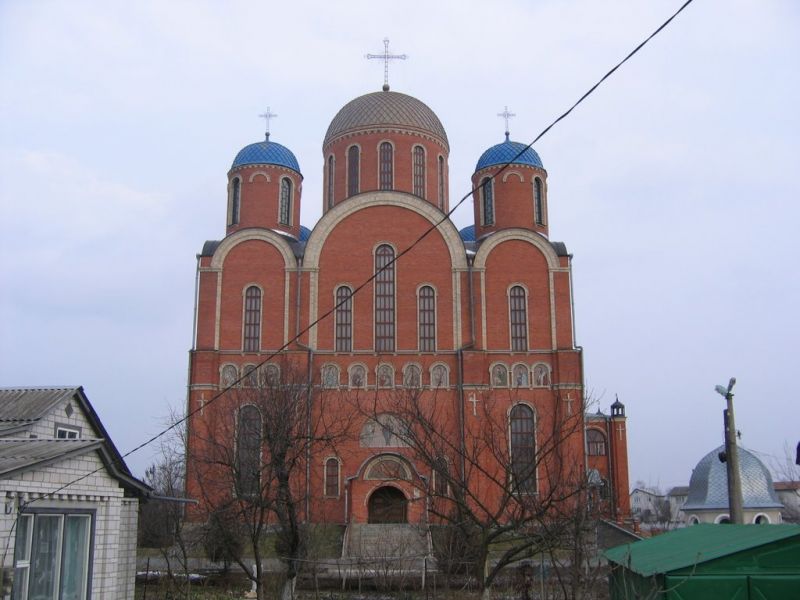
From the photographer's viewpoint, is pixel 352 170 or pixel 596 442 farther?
pixel 596 442

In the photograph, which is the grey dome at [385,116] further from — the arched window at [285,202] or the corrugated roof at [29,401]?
the corrugated roof at [29,401]

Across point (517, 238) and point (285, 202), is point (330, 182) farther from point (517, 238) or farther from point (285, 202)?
point (517, 238)

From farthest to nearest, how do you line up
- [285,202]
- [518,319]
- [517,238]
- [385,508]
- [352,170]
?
1. [352,170]
2. [285,202]
3. [517,238]
4. [518,319]
5. [385,508]

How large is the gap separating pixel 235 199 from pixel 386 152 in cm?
712

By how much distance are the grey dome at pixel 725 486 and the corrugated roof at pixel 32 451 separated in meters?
24.4

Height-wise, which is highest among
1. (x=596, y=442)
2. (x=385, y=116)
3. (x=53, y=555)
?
(x=385, y=116)

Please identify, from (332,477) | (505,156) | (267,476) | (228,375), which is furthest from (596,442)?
(267,476)

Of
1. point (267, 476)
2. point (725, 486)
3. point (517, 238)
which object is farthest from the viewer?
point (517, 238)

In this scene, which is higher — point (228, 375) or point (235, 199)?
point (235, 199)

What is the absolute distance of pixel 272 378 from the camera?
19156 mm

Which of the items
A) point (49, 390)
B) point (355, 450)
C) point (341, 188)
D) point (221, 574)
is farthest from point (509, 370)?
point (49, 390)

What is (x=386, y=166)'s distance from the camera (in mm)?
36344

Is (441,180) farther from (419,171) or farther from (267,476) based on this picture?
(267,476)

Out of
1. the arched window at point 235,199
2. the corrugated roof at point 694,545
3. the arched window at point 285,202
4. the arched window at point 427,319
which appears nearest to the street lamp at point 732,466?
the corrugated roof at point 694,545
